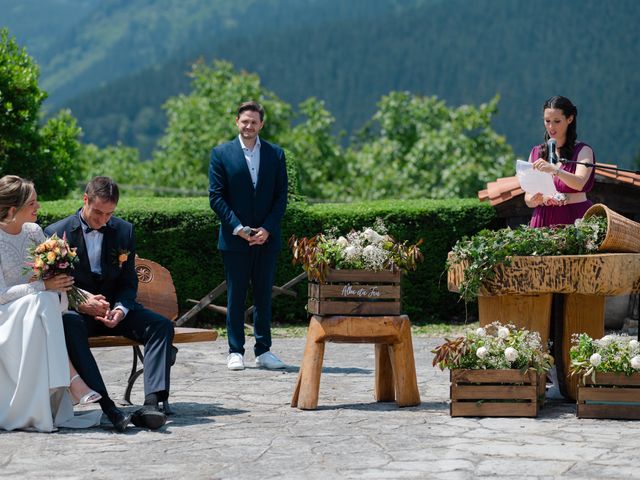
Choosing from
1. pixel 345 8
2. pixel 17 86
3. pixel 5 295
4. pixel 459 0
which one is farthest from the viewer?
pixel 345 8

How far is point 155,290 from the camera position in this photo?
333 inches

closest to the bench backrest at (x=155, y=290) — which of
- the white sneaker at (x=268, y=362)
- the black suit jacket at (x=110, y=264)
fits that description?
the black suit jacket at (x=110, y=264)

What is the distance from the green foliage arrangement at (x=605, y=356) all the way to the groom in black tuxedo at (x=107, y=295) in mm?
2616

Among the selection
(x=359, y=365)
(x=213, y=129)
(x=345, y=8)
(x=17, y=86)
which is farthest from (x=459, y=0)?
(x=359, y=365)

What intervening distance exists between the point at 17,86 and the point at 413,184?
1579cm

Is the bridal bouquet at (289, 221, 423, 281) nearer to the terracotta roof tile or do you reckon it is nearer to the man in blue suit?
the man in blue suit

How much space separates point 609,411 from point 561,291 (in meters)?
0.83

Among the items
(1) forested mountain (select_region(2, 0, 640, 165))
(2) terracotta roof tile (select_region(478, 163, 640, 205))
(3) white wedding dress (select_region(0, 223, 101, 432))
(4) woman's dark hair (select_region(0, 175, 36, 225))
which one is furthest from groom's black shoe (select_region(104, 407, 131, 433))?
(1) forested mountain (select_region(2, 0, 640, 165))

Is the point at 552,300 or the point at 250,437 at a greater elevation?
the point at 552,300

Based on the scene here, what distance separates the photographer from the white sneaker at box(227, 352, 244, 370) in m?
9.79

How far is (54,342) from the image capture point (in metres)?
7.18

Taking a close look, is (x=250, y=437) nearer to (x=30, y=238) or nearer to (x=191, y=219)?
(x=30, y=238)

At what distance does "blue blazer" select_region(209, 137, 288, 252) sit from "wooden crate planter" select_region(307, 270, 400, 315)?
1.99 meters

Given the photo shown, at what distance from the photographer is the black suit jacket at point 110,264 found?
7.84 m
